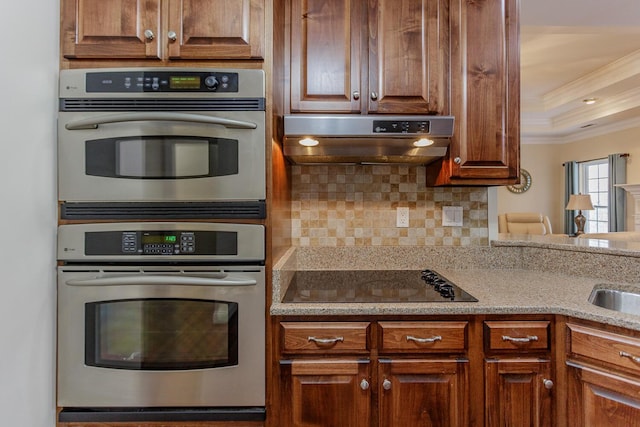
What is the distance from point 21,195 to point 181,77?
671 millimetres

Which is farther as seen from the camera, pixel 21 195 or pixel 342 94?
pixel 342 94

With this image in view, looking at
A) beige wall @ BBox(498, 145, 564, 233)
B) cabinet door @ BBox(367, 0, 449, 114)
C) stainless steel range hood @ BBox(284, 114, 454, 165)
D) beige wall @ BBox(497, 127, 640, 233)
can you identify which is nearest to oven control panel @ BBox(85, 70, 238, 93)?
stainless steel range hood @ BBox(284, 114, 454, 165)

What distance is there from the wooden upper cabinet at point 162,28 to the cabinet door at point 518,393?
1.50m

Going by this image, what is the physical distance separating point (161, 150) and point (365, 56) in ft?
3.15

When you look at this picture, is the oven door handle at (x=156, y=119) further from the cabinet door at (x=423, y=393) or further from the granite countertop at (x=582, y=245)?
the granite countertop at (x=582, y=245)

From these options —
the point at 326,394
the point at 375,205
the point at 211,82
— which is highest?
the point at 211,82

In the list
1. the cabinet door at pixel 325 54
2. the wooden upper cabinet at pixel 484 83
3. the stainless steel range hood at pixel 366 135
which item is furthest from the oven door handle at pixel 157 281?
the wooden upper cabinet at pixel 484 83

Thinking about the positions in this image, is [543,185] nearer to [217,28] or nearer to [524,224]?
[524,224]

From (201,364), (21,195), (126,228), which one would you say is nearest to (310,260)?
(201,364)

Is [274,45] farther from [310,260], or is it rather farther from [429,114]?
[310,260]

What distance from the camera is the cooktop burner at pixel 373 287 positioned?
1450 millimetres

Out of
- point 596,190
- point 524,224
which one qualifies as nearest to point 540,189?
point 596,190

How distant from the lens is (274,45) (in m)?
1.43

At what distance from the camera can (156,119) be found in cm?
132
